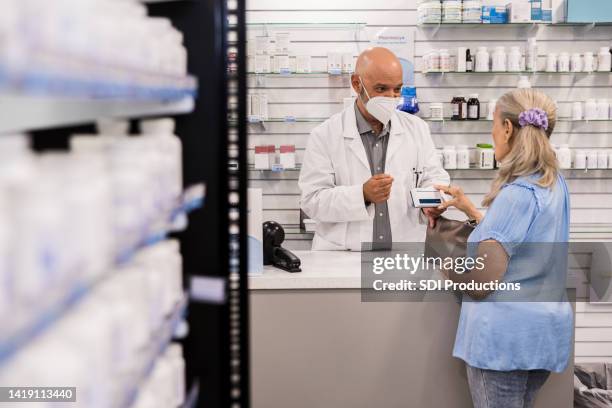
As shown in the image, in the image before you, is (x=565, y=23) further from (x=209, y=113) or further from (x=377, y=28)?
(x=209, y=113)

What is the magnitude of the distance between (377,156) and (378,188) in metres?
0.59

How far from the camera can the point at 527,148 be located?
283 centimetres

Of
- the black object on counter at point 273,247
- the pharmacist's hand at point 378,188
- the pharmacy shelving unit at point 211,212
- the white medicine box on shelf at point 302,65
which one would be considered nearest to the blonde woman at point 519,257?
the black object on counter at point 273,247

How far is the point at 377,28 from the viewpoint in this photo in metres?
5.74

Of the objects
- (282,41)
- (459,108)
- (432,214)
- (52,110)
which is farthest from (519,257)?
(282,41)

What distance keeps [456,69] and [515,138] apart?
2.92m

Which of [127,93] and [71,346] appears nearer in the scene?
[71,346]

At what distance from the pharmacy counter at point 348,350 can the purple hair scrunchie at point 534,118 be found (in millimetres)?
952

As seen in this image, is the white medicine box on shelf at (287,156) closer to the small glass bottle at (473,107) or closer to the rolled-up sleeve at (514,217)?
the small glass bottle at (473,107)

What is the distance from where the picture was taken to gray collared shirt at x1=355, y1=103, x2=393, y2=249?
4.45 m

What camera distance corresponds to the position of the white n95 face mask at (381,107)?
4371 millimetres

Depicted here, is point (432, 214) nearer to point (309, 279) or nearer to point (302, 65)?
point (309, 279)

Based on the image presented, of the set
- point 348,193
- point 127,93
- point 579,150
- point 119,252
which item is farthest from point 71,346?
point 579,150

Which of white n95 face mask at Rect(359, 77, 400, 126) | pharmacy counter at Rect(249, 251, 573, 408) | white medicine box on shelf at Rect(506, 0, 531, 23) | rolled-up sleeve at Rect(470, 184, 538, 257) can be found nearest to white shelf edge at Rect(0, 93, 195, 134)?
rolled-up sleeve at Rect(470, 184, 538, 257)
